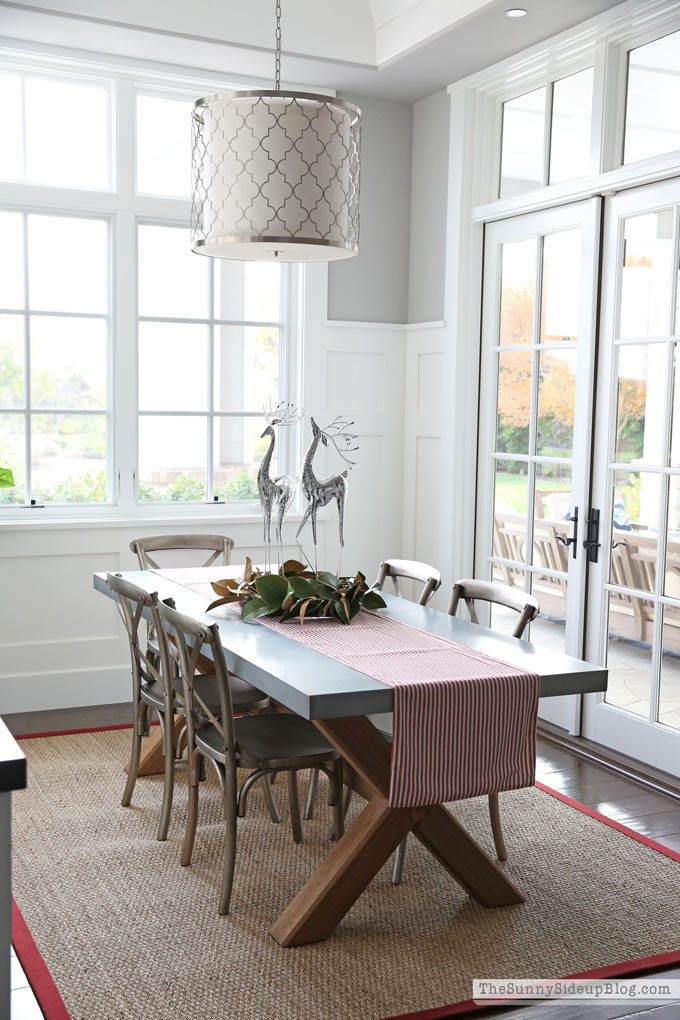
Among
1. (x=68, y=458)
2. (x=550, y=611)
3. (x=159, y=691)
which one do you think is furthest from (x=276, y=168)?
(x=550, y=611)

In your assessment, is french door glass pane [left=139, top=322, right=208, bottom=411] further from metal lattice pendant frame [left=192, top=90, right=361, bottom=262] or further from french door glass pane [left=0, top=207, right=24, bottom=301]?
metal lattice pendant frame [left=192, top=90, right=361, bottom=262]

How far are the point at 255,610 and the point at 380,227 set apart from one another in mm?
3070

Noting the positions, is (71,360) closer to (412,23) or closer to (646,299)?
(412,23)

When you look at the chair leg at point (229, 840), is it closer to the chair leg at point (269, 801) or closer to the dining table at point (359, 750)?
the dining table at point (359, 750)

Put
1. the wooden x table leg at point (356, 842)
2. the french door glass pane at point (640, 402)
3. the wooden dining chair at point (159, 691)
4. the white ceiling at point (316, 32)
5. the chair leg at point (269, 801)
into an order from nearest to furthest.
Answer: the wooden x table leg at point (356, 842)
the wooden dining chair at point (159, 691)
the chair leg at point (269, 801)
the french door glass pane at point (640, 402)
the white ceiling at point (316, 32)

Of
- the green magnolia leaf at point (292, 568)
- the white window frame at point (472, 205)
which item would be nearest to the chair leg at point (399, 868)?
the green magnolia leaf at point (292, 568)

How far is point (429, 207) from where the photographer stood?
5559 mm

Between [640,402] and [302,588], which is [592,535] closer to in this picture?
[640,402]

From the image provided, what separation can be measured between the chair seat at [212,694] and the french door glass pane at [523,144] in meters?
2.77

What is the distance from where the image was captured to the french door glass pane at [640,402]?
4.11 m

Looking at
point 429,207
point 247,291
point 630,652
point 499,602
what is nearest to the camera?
point 499,602

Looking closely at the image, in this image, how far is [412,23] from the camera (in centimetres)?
475

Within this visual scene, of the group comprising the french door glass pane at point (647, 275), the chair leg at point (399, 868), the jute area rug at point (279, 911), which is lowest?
the jute area rug at point (279, 911)

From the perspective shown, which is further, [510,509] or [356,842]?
[510,509]
